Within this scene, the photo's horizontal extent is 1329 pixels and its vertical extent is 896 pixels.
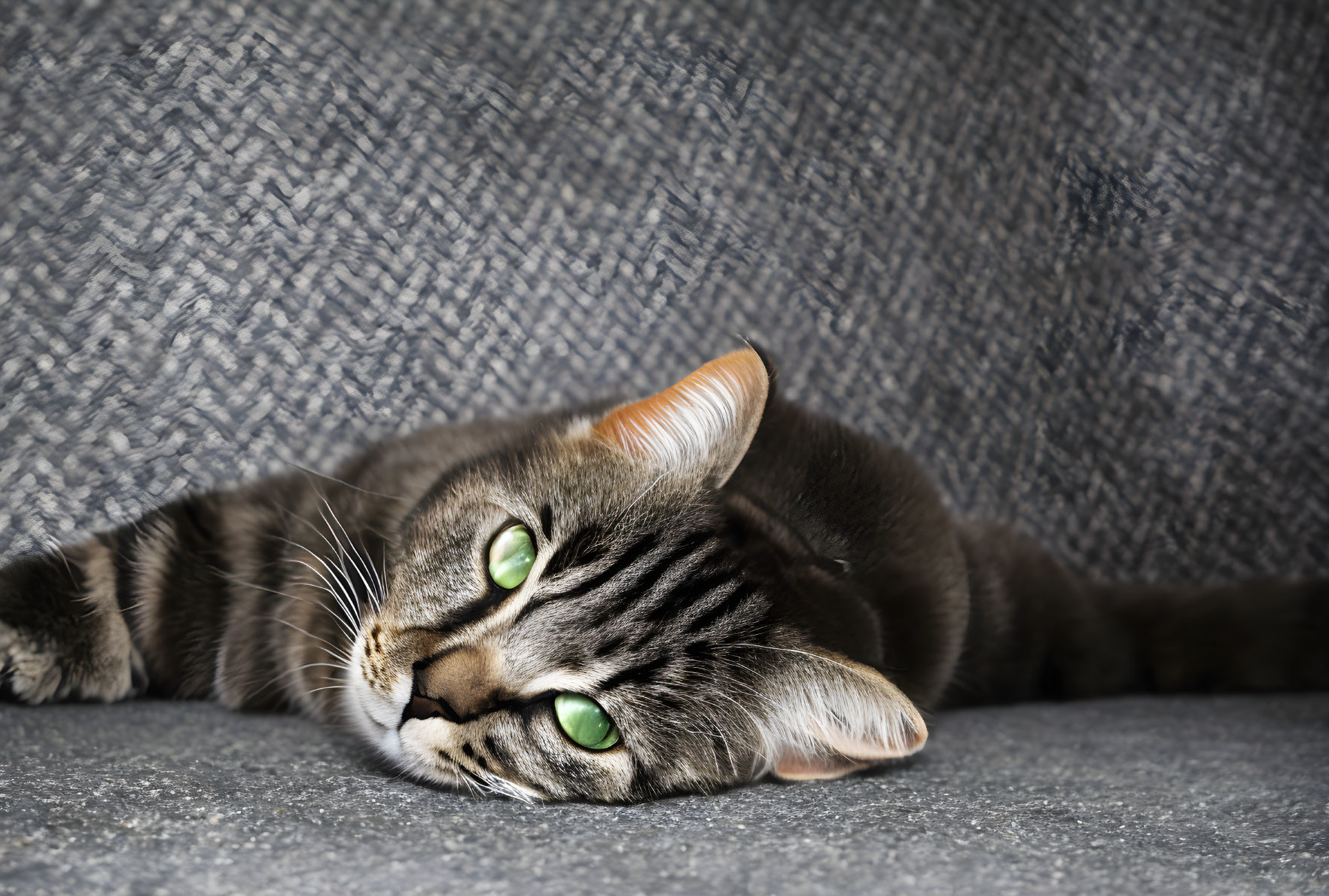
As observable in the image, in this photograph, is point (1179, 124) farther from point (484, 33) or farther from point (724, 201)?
point (484, 33)

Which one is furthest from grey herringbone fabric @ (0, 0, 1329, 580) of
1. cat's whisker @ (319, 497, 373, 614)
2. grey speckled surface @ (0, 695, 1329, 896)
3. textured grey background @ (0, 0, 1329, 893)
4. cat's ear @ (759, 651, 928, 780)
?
cat's ear @ (759, 651, 928, 780)

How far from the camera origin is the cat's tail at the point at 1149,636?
1.19 meters

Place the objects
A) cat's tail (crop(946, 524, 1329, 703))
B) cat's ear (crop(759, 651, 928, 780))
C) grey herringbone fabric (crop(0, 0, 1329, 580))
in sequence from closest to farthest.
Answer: cat's ear (crop(759, 651, 928, 780)), grey herringbone fabric (crop(0, 0, 1329, 580)), cat's tail (crop(946, 524, 1329, 703))

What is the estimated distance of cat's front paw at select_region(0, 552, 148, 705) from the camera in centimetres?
87

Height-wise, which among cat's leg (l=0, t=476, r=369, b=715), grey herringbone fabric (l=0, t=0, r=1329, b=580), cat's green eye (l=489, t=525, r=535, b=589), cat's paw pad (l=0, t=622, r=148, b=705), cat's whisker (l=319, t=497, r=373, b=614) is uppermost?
grey herringbone fabric (l=0, t=0, r=1329, b=580)

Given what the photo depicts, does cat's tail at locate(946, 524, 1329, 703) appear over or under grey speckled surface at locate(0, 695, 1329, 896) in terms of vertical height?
over

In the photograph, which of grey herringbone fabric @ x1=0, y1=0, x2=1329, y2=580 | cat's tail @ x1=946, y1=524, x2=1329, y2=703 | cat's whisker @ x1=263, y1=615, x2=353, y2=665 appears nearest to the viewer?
cat's whisker @ x1=263, y1=615, x2=353, y2=665

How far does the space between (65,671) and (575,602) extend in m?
0.52

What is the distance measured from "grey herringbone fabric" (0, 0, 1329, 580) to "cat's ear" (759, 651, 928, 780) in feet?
1.90

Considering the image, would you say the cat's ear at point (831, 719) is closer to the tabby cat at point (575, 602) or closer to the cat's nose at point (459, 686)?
the tabby cat at point (575, 602)

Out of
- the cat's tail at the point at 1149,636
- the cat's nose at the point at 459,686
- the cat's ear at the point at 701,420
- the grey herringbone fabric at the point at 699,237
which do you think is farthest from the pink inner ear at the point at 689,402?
the cat's tail at the point at 1149,636

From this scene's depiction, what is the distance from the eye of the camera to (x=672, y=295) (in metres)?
1.26

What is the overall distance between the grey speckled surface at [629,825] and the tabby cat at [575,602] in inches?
1.8

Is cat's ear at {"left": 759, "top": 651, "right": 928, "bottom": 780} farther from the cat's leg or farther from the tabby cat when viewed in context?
the cat's leg
